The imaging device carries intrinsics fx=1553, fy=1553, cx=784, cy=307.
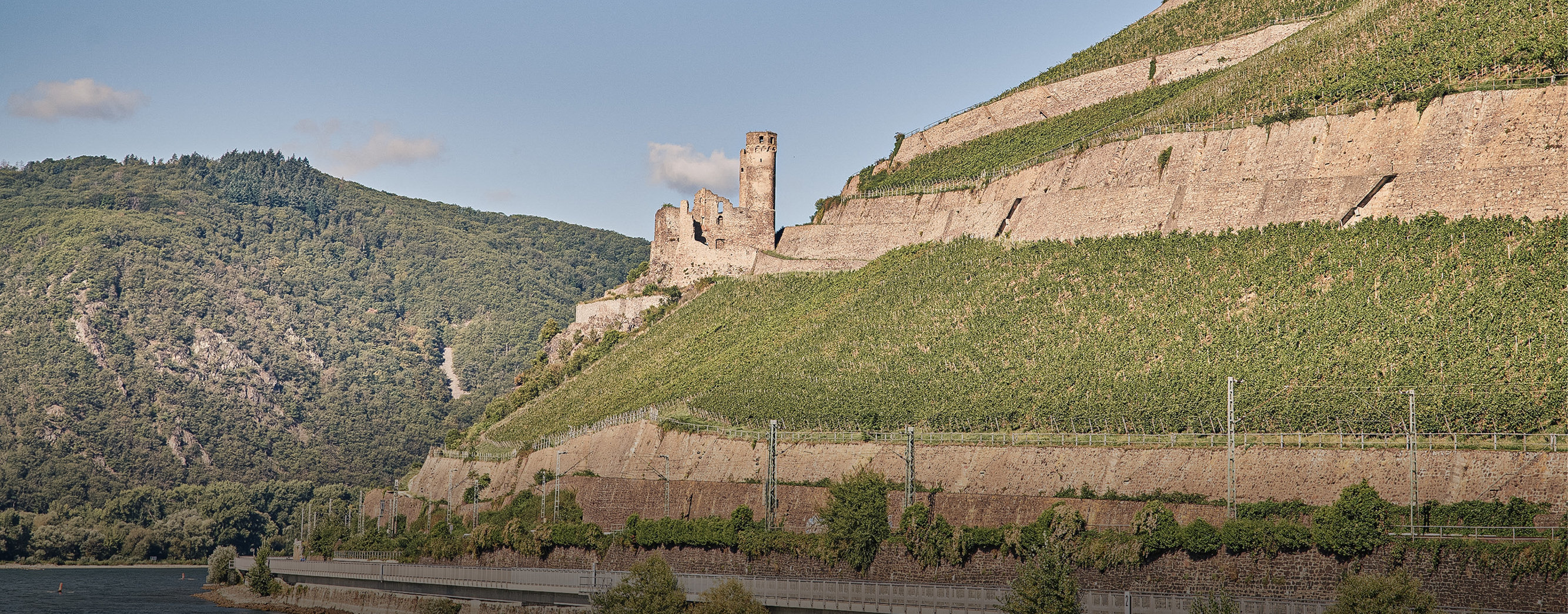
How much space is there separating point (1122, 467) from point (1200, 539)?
839cm

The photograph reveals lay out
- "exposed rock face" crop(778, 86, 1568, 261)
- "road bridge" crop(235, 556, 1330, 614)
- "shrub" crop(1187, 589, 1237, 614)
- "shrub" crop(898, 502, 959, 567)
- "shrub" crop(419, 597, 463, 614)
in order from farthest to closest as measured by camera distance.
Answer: "shrub" crop(419, 597, 463, 614) → "exposed rock face" crop(778, 86, 1568, 261) → "shrub" crop(898, 502, 959, 567) → "road bridge" crop(235, 556, 1330, 614) → "shrub" crop(1187, 589, 1237, 614)

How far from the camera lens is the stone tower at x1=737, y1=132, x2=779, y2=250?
101812 millimetres

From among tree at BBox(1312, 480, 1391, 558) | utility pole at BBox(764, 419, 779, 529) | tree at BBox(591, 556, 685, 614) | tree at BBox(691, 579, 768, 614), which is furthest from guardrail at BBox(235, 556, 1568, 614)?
utility pole at BBox(764, 419, 779, 529)

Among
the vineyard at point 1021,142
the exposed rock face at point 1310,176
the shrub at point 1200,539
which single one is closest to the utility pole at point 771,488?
the shrub at point 1200,539

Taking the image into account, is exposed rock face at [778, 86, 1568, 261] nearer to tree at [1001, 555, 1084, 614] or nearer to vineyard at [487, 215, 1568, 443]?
vineyard at [487, 215, 1568, 443]

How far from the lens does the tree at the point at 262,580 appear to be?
86688 millimetres

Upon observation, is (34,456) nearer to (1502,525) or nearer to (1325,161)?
(1325,161)

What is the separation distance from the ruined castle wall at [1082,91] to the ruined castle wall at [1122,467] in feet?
120

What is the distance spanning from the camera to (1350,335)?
51.8m

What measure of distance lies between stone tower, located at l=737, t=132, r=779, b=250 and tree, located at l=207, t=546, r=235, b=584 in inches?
1727

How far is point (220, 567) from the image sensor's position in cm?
10869

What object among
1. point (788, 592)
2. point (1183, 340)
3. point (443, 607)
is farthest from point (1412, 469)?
point (443, 607)

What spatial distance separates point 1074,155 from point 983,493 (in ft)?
101

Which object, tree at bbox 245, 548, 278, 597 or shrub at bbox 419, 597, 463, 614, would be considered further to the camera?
tree at bbox 245, 548, 278, 597
